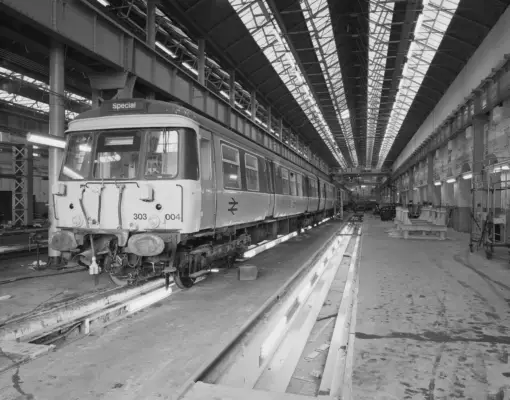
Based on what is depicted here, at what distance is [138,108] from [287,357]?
4.29 meters

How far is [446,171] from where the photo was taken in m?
22.5

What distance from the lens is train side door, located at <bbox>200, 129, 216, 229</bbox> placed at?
6477mm

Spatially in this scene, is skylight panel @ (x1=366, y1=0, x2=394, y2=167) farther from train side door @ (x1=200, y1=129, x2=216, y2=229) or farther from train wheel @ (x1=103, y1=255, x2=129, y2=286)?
train wheel @ (x1=103, y1=255, x2=129, y2=286)

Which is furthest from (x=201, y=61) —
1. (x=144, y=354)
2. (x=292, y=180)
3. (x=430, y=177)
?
(x=430, y=177)

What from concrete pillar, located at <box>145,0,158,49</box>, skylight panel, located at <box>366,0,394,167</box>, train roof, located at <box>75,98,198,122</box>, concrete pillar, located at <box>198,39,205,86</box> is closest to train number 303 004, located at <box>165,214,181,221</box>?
train roof, located at <box>75,98,198,122</box>

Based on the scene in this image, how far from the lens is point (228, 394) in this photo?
3133mm

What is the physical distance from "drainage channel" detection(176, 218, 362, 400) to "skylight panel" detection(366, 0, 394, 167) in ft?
38.3

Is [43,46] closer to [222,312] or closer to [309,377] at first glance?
[222,312]

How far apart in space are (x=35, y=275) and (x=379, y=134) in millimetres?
38160

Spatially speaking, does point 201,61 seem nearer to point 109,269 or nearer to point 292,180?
point 292,180

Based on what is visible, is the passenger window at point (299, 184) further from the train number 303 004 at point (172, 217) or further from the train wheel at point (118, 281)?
the train number 303 004 at point (172, 217)

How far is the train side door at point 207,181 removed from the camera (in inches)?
255

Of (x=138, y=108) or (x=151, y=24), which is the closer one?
(x=138, y=108)

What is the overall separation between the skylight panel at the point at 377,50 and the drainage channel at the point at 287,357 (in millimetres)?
11687
